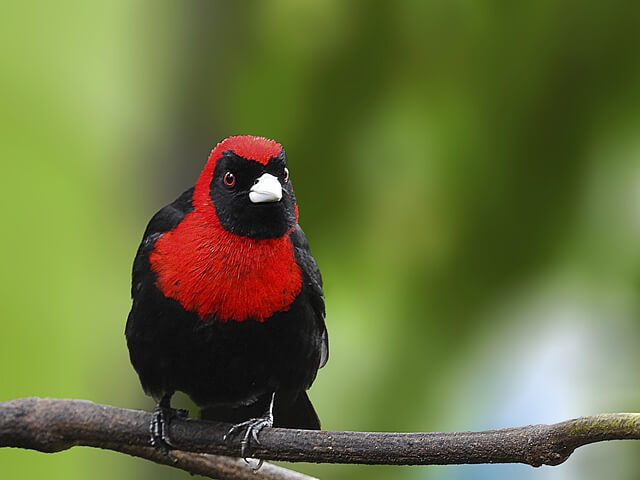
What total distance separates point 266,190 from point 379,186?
854 mm

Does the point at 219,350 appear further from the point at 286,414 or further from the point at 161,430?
the point at 286,414

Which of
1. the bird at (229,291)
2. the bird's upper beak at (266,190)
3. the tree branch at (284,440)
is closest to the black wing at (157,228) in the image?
the bird at (229,291)

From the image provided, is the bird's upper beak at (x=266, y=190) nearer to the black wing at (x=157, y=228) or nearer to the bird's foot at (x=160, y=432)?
the black wing at (x=157, y=228)

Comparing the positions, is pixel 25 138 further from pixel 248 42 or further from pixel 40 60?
pixel 248 42

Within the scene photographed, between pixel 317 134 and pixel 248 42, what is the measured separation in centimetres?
30

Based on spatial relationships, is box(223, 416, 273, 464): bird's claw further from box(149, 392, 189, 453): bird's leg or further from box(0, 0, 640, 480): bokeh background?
box(0, 0, 640, 480): bokeh background

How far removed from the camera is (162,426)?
1.71m

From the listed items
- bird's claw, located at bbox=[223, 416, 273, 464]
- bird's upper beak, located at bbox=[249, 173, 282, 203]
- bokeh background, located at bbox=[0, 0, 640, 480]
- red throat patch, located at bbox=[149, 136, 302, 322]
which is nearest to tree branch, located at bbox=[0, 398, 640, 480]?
bird's claw, located at bbox=[223, 416, 273, 464]

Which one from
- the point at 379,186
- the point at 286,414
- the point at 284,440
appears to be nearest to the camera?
the point at 284,440

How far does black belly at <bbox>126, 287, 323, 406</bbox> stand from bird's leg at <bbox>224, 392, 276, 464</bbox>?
0.05 meters

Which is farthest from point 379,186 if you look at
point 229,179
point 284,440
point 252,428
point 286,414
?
point 284,440

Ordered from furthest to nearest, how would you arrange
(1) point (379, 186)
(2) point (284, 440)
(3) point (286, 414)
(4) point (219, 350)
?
1. (1) point (379, 186)
2. (3) point (286, 414)
3. (4) point (219, 350)
4. (2) point (284, 440)

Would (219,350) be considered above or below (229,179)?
below

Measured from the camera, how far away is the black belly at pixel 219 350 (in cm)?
178
